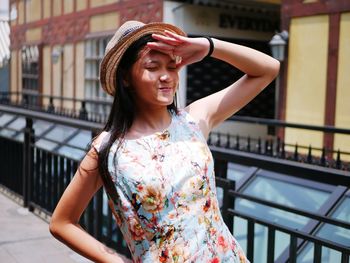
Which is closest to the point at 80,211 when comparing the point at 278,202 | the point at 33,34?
the point at 278,202

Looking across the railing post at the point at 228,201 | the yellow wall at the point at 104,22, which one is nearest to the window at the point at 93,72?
the yellow wall at the point at 104,22

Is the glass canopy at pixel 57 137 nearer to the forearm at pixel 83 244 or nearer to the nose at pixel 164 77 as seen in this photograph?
the forearm at pixel 83 244

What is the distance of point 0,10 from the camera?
5.28m

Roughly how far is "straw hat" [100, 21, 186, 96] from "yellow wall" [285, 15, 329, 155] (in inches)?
358

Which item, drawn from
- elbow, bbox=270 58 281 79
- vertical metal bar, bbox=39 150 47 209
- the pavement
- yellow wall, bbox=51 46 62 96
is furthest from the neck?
yellow wall, bbox=51 46 62 96

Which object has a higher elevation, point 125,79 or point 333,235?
point 125,79

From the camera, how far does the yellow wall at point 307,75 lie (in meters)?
10.3

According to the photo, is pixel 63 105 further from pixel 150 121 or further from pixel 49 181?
pixel 150 121

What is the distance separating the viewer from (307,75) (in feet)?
34.9

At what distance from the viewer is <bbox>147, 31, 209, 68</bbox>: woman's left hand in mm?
1575

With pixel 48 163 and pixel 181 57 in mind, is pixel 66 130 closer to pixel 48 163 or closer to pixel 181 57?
pixel 48 163

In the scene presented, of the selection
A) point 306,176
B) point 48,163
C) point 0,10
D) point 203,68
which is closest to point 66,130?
point 48,163

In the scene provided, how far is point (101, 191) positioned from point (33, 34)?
18534 mm

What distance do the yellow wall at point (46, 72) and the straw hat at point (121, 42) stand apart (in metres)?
Result: 18.9
